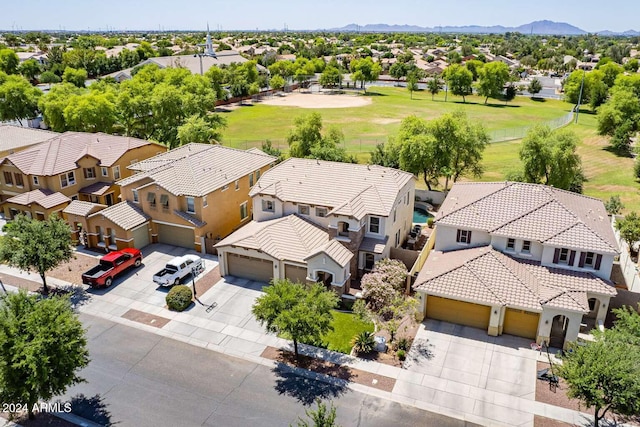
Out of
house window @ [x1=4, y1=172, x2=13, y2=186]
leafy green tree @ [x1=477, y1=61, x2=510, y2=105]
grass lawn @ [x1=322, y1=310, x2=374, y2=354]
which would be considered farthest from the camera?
leafy green tree @ [x1=477, y1=61, x2=510, y2=105]

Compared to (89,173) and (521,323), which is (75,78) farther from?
(521,323)

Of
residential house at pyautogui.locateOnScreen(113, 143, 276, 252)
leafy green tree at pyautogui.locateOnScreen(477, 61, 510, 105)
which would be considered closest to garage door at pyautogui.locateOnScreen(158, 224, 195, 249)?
residential house at pyautogui.locateOnScreen(113, 143, 276, 252)

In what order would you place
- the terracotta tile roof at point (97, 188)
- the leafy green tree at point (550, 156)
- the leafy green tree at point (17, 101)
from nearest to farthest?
1. the terracotta tile roof at point (97, 188)
2. the leafy green tree at point (550, 156)
3. the leafy green tree at point (17, 101)

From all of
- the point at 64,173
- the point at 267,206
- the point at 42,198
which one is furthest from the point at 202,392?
the point at 64,173

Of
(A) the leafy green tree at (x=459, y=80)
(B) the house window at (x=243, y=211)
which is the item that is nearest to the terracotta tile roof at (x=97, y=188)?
(B) the house window at (x=243, y=211)

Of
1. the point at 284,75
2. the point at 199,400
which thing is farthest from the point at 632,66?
the point at 199,400

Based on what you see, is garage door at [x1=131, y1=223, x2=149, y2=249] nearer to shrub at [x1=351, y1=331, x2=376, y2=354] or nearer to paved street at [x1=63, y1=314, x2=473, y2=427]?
paved street at [x1=63, y1=314, x2=473, y2=427]

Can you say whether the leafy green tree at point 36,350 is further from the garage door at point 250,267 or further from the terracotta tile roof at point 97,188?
the terracotta tile roof at point 97,188
